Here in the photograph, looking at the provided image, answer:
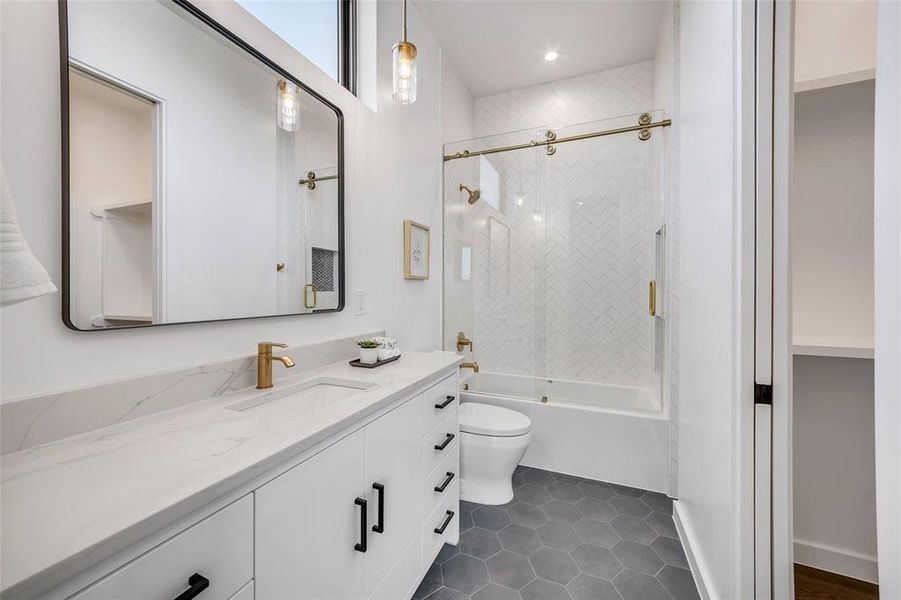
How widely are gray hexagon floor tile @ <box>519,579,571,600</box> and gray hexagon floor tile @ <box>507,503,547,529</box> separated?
34 cm

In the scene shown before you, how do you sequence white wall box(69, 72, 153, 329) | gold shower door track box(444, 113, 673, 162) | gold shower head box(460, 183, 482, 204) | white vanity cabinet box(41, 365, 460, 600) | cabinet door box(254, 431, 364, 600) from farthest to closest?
gold shower head box(460, 183, 482, 204) < gold shower door track box(444, 113, 673, 162) < white wall box(69, 72, 153, 329) < cabinet door box(254, 431, 364, 600) < white vanity cabinet box(41, 365, 460, 600)

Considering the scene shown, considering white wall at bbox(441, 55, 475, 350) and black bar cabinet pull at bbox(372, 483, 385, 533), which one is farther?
white wall at bbox(441, 55, 475, 350)

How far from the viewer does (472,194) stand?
→ 2766 millimetres

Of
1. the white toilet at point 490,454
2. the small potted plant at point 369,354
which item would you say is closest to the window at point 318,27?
the small potted plant at point 369,354

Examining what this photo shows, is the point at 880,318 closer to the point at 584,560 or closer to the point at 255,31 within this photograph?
the point at 584,560

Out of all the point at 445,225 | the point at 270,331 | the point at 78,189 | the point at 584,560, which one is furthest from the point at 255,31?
the point at 584,560

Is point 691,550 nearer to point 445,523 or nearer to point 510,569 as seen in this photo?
point 510,569

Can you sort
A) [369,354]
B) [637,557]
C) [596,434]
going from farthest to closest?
1. [596,434]
2. [637,557]
3. [369,354]

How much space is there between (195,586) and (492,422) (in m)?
1.56

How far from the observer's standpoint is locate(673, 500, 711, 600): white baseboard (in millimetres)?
1359

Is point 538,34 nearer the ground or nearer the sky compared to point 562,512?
nearer the sky

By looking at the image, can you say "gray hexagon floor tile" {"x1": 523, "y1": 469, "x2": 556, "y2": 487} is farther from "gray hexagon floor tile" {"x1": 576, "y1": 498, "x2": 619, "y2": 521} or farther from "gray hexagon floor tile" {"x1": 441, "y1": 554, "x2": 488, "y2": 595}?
"gray hexagon floor tile" {"x1": 441, "y1": 554, "x2": 488, "y2": 595}

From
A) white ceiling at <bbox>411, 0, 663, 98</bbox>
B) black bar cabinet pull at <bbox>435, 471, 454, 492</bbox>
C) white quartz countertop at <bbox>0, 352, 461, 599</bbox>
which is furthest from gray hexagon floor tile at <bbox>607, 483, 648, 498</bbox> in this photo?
white ceiling at <bbox>411, 0, 663, 98</bbox>

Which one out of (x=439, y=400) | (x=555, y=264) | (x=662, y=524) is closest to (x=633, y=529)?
(x=662, y=524)
